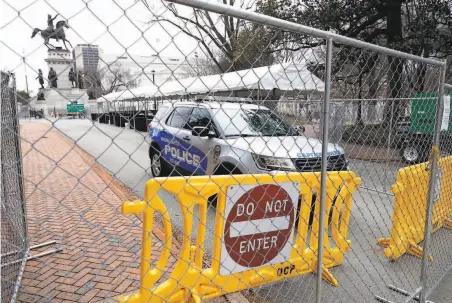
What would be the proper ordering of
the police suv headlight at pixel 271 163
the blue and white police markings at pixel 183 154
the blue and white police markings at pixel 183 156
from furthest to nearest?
1. the blue and white police markings at pixel 183 156
2. the blue and white police markings at pixel 183 154
3. the police suv headlight at pixel 271 163

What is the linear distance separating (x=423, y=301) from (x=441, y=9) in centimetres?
1178

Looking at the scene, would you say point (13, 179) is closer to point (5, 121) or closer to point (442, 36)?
point (5, 121)

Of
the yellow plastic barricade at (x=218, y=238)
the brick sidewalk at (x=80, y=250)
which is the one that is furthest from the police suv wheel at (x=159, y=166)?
the yellow plastic barricade at (x=218, y=238)

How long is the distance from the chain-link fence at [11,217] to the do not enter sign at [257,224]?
1.72m

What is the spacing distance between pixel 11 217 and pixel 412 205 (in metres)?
3.83

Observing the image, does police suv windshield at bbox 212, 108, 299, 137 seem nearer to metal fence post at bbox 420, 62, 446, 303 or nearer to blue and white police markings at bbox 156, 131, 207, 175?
blue and white police markings at bbox 156, 131, 207, 175

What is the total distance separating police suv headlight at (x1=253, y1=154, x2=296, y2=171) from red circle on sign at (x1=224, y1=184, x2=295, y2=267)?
84.6 inches

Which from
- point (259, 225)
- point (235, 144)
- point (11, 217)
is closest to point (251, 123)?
point (235, 144)

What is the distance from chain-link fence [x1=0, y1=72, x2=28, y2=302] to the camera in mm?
2582

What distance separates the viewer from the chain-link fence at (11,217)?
102 inches

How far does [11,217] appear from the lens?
9.67ft

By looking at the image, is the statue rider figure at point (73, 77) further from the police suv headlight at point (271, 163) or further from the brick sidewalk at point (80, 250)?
the police suv headlight at point (271, 163)

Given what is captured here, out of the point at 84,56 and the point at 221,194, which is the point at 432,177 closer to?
the point at 221,194

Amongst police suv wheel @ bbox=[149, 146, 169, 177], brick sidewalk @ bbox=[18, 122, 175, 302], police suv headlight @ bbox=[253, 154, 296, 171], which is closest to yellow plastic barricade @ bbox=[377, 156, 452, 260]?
police suv headlight @ bbox=[253, 154, 296, 171]
